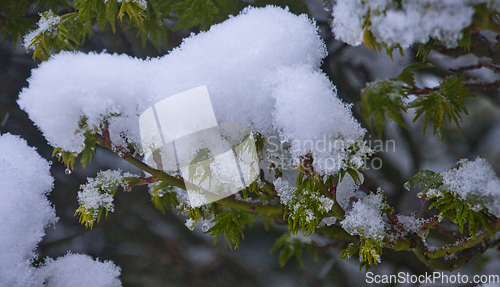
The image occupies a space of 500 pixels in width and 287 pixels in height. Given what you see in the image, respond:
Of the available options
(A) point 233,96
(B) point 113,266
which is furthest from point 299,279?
(A) point 233,96

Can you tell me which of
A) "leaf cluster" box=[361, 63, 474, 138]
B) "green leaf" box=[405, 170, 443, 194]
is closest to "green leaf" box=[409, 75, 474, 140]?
"leaf cluster" box=[361, 63, 474, 138]

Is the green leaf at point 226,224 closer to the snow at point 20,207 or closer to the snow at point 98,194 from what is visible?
the snow at point 98,194

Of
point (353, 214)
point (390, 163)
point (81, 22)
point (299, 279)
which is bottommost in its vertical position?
point (299, 279)

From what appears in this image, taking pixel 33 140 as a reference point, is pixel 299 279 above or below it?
below

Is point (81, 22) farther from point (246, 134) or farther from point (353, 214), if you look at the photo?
point (353, 214)

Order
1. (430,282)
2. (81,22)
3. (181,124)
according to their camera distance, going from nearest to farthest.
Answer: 1. (181,124)
2. (81,22)
3. (430,282)
